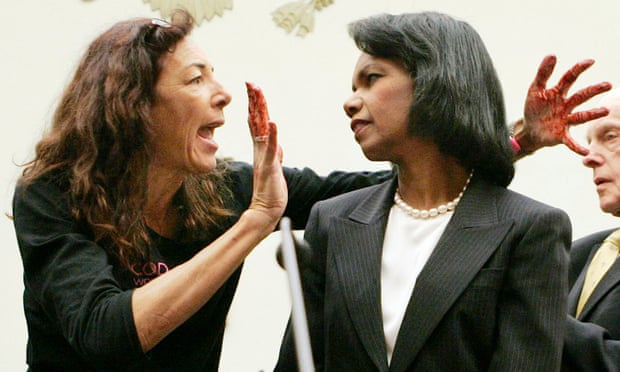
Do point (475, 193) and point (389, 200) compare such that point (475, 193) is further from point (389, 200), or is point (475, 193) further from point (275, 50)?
point (275, 50)

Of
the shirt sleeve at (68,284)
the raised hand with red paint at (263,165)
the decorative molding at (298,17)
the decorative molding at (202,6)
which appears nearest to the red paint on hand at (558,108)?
the raised hand with red paint at (263,165)

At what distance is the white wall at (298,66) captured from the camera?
355cm

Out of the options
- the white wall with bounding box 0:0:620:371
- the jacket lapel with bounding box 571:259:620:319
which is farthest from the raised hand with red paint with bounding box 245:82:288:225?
the white wall with bounding box 0:0:620:371

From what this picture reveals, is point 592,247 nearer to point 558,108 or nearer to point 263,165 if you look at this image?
point 558,108

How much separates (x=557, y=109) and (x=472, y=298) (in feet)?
1.66

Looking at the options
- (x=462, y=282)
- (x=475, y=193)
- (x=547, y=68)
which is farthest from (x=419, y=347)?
(x=547, y=68)

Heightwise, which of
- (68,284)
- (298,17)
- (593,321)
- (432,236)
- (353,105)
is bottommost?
(593,321)

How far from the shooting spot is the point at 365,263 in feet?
6.36

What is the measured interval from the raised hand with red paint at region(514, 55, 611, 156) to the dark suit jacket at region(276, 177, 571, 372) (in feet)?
0.80

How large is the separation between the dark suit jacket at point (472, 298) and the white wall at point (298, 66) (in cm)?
159

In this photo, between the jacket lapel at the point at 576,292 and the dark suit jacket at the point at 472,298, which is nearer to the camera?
the dark suit jacket at the point at 472,298

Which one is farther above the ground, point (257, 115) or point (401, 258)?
point (257, 115)

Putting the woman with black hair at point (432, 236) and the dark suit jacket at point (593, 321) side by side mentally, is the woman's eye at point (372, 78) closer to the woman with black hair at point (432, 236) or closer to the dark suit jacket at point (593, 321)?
the woman with black hair at point (432, 236)

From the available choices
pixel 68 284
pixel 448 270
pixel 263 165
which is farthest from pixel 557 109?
pixel 68 284
